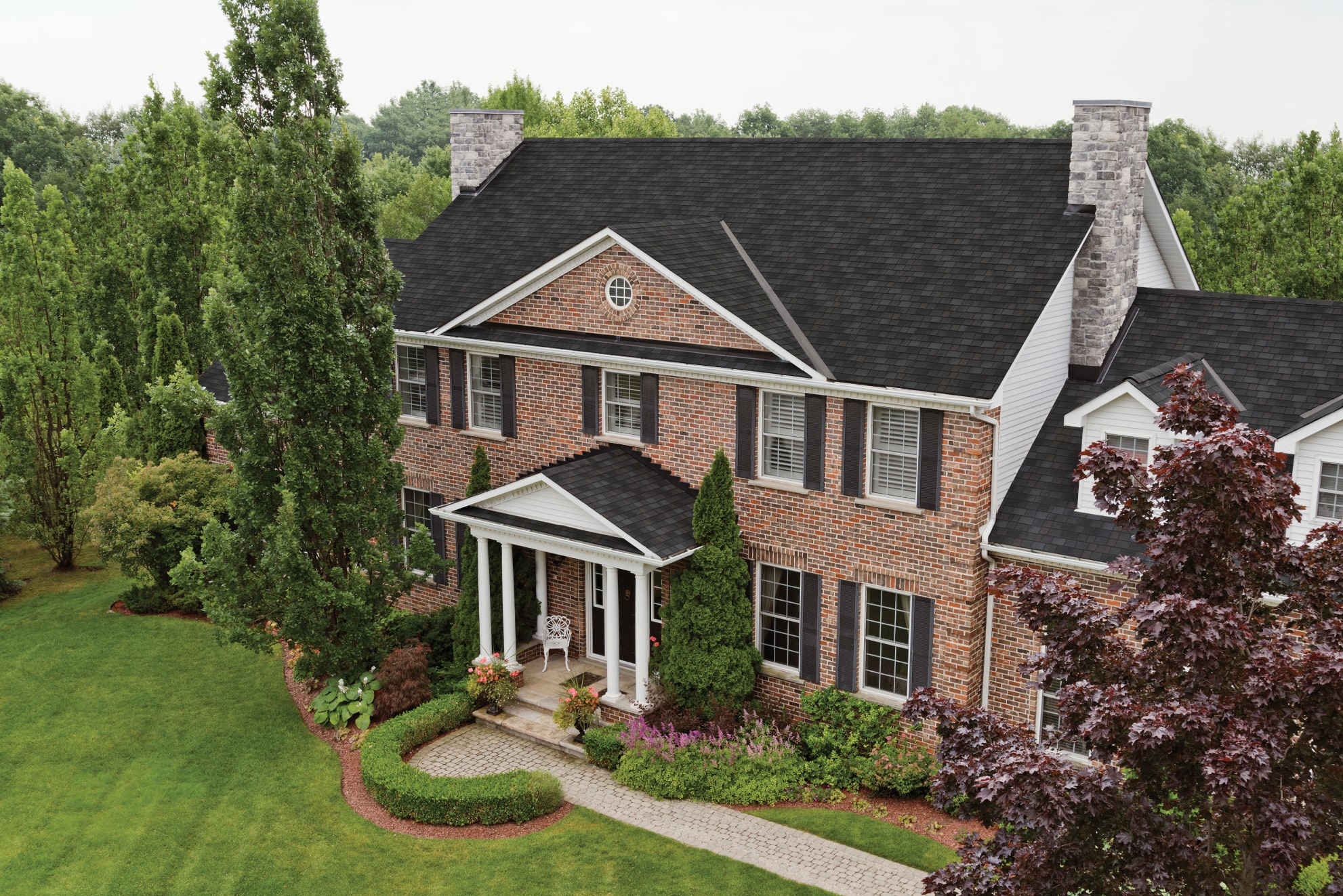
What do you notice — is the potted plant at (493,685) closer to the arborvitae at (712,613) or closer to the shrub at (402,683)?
the shrub at (402,683)

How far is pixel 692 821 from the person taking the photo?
60.9 feet

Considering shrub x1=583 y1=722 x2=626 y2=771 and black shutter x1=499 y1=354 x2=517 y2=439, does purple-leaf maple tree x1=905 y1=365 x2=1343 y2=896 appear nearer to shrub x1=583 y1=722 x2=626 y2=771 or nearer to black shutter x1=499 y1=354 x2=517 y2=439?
shrub x1=583 y1=722 x2=626 y2=771

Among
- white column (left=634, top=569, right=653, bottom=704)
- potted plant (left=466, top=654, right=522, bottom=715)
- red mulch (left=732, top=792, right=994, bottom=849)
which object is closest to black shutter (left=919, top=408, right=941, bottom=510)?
red mulch (left=732, top=792, right=994, bottom=849)

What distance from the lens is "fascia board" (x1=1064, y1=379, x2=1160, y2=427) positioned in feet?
59.6

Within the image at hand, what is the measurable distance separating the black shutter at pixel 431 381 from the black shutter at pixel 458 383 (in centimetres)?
35

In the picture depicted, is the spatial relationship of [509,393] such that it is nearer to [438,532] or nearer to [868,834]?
[438,532]

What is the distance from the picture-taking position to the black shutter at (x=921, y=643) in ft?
63.1

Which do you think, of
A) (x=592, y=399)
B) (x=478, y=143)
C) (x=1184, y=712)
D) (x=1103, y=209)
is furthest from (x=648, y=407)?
(x=1184, y=712)

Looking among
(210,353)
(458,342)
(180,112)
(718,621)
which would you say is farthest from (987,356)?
(180,112)

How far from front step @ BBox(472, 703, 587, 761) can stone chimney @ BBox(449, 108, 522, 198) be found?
13.4 meters

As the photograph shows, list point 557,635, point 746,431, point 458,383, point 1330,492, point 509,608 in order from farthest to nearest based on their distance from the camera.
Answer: point 458,383, point 557,635, point 509,608, point 746,431, point 1330,492

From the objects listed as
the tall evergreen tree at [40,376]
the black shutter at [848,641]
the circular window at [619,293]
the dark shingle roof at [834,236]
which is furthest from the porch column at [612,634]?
the tall evergreen tree at [40,376]

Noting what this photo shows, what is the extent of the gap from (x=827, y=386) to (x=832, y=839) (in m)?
7.18

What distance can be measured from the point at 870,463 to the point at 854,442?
450mm
